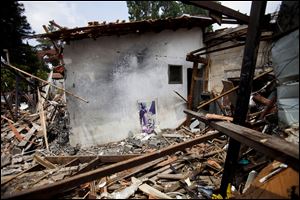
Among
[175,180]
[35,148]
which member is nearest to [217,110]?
[175,180]

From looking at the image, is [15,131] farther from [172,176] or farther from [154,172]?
[172,176]

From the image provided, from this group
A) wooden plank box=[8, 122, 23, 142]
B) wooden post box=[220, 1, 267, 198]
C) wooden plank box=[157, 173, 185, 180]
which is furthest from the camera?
wooden plank box=[8, 122, 23, 142]

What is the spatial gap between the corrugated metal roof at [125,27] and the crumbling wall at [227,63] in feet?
4.98

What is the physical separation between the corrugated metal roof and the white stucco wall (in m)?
0.29

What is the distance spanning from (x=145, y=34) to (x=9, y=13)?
199 inches

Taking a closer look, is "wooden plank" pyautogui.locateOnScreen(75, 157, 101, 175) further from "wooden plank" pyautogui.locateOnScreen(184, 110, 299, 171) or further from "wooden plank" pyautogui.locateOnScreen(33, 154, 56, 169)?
"wooden plank" pyautogui.locateOnScreen(184, 110, 299, 171)

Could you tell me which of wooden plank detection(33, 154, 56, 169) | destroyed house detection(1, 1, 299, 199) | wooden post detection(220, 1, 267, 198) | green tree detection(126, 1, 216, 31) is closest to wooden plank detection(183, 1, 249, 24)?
destroyed house detection(1, 1, 299, 199)

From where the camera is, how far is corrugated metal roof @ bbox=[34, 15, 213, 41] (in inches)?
249

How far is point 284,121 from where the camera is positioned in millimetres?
2971

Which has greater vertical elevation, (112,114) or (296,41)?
(296,41)

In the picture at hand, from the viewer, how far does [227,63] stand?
8133mm

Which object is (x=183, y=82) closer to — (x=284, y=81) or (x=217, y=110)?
(x=217, y=110)

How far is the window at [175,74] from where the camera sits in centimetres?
850

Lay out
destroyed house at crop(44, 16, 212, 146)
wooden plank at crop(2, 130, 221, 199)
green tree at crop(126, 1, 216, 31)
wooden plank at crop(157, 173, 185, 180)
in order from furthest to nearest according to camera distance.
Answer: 1. green tree at crop(126, 1, 216, 31)
2. destroyed house at crop(44, 16, 212, 146)
3. wooden plank at crop(157, 173, 185, 180)
4. wooden plank at crop(2, 130, 221, 199)
